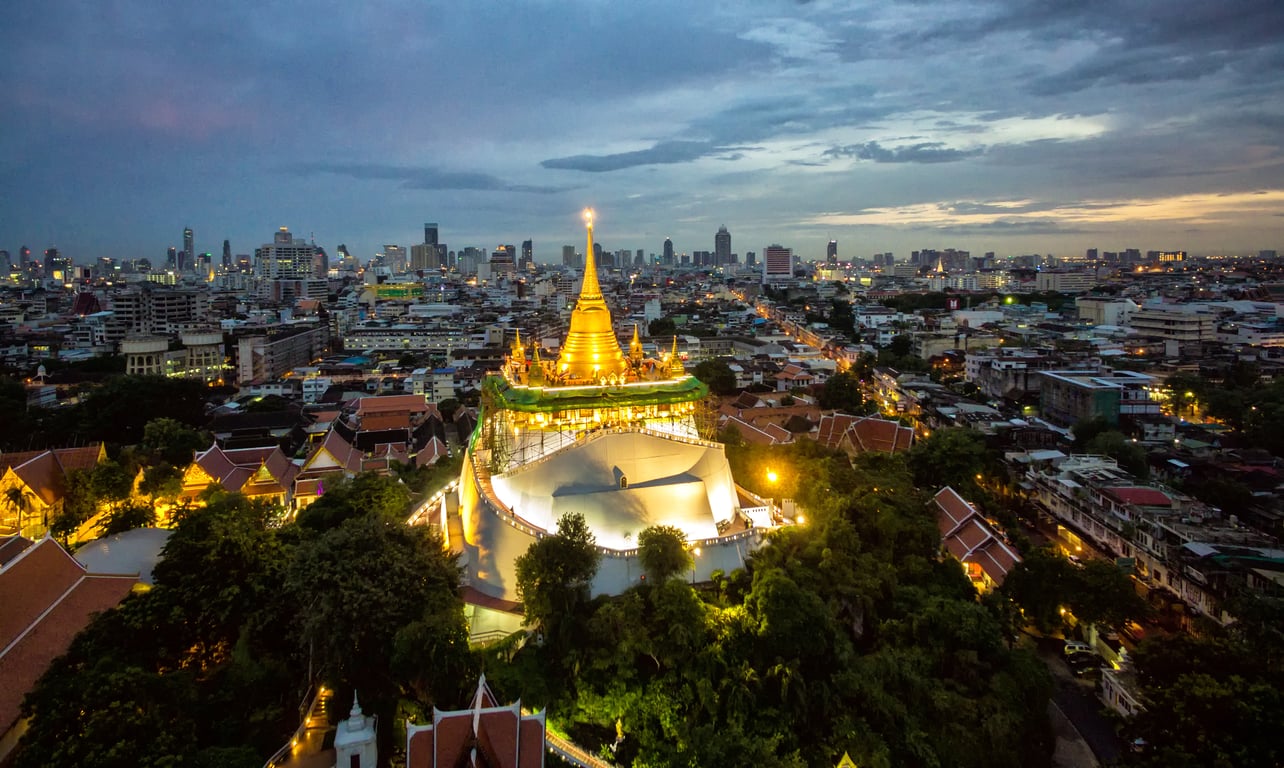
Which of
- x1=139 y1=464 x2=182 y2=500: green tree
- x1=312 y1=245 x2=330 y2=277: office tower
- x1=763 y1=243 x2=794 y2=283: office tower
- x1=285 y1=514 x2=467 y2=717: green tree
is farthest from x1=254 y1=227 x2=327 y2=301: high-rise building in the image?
x1=285 y1=514 x2=467 y2=717: green tree

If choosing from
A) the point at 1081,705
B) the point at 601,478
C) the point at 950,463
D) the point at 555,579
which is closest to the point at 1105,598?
the point at 1081,705

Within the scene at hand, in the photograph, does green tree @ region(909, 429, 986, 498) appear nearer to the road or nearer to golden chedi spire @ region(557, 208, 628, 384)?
the road

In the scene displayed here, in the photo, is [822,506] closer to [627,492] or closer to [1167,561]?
[627,492]

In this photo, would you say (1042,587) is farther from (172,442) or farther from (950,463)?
(172,442)

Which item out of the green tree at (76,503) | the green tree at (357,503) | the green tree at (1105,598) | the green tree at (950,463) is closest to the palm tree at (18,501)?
the green tree at (76,503)

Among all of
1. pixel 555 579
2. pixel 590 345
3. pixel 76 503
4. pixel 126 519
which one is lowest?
pixel 76 503

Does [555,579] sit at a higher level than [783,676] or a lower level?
higher
